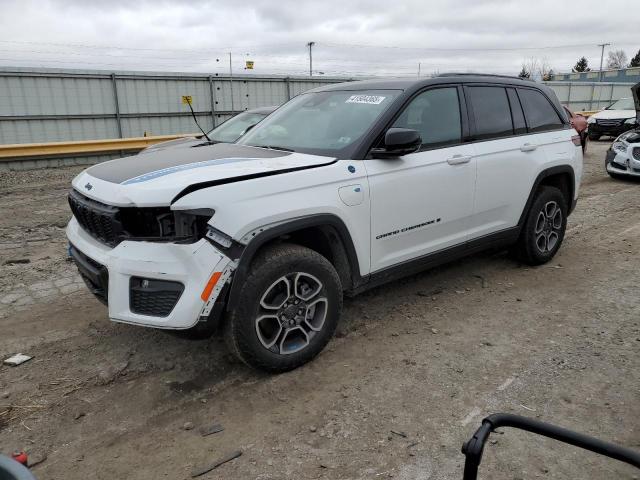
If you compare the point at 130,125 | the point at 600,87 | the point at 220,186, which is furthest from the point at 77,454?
the point at 600,87

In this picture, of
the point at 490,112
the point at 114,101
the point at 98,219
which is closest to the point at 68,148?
the point at 114,101

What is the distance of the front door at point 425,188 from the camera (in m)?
3.70

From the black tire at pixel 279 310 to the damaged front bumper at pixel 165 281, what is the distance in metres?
0.22

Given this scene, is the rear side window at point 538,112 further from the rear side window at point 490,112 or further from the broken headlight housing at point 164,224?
the broken headlight housing at point 164,224

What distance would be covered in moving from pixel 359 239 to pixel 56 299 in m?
2.91

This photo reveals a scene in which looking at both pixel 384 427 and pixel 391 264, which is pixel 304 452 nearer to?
pixel 384 427

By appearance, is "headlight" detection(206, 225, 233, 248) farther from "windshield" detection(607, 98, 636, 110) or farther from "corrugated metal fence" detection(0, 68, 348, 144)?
"windshield" detection(607, 98, 636, 110)

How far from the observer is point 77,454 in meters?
2.72

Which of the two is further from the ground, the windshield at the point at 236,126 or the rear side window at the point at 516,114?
the rear side window at the point at 516,114

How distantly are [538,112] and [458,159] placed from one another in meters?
1.55

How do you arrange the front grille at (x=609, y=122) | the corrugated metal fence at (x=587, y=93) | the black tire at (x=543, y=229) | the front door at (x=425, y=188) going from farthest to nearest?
1. the corrugated metal fence at (x=587, y=93)
2. the front grille at (x=609, y=122)
3. the black tire at (x=543, y=229)
4. the front door at (x=425, y=188)

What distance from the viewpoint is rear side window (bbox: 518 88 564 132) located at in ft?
16.6

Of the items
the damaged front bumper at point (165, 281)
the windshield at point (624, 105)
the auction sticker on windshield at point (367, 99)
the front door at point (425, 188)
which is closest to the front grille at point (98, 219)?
the damaged front bumper at point (165, 281)

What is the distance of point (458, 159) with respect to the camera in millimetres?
4195
